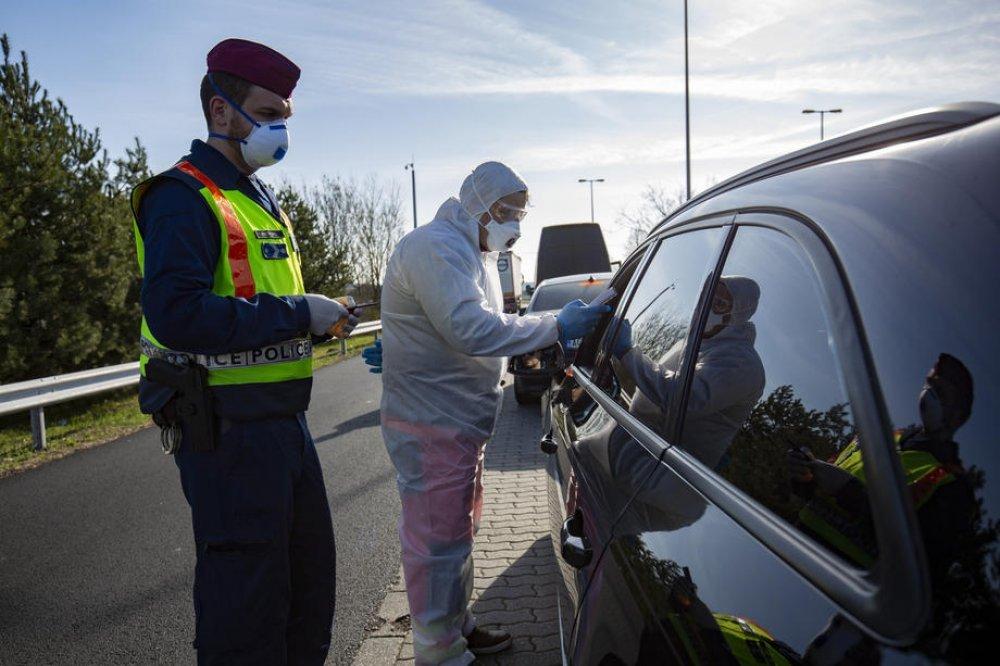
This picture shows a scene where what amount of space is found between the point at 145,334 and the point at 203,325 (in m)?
0.37

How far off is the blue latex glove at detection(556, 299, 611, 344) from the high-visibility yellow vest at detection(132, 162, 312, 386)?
1065 mm

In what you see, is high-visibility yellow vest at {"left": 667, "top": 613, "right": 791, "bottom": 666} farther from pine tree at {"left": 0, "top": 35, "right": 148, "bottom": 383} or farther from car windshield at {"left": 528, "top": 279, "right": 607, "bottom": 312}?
pine tree at {"left": 0, "top": 35, "right": 148, "bottom": 383}

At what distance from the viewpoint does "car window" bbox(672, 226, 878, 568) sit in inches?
38.2

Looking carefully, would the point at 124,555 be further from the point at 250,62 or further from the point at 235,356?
the point at 250,62

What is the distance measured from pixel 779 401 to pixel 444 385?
6.42 feet

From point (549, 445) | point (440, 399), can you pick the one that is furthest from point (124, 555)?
point (549, 445)

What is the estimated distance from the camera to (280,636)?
2.18 metres

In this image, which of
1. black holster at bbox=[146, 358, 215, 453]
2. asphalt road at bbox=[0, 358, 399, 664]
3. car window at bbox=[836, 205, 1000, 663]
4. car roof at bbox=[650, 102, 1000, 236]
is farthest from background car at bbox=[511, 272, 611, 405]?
car window at bbox=[836, 205, 1000, 663]

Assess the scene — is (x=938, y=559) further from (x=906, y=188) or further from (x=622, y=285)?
(x=622, y=285)

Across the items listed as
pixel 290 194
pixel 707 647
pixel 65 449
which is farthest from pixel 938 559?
pixel 290 194

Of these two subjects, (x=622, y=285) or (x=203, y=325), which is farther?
(x=622, y=285)

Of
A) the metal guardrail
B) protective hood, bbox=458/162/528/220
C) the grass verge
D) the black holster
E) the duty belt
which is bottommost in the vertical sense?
the grass verge

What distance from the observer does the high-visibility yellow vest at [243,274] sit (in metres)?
2.14

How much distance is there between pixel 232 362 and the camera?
7.07ft
